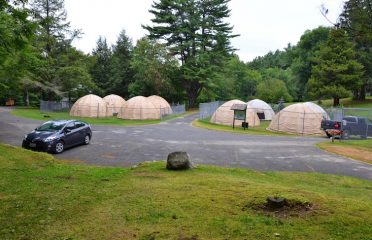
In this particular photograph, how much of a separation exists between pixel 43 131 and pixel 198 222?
15431 millimetres

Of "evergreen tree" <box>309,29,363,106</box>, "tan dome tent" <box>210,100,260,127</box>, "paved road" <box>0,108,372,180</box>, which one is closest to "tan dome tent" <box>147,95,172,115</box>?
"tan dome tent" <box>210,100,260,127</box>

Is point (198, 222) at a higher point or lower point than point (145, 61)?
lower

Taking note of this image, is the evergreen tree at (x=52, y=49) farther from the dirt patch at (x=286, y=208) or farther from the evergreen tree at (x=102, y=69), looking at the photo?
the dirt patch at (x=286, y=208)

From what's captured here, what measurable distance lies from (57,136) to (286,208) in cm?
1495

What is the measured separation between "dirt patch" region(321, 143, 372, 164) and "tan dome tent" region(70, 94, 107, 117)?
→ 101ft

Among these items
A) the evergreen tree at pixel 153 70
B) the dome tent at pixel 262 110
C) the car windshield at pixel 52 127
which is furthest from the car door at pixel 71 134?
the evergreen tree at pixel 153 70

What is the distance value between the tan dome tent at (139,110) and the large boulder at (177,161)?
31937 mm

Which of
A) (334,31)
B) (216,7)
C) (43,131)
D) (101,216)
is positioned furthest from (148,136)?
(216,7)

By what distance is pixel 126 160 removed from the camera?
1700 cm

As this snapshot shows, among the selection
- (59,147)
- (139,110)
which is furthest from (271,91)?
(59,147)

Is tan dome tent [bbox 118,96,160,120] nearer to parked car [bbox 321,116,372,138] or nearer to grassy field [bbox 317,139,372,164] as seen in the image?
parked car [bbox 321,116,372,138]

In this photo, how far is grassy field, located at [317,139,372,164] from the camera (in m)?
19.4

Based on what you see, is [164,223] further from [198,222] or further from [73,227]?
[73,227]

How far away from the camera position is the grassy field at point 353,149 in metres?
19.4
